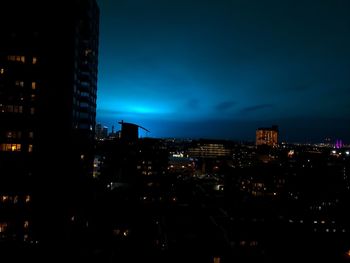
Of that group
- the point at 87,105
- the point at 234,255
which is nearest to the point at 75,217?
the point at 87,105

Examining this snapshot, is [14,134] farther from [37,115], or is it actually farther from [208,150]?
[208,150]

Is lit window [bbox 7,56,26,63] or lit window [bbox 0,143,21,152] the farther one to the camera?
lit window [bbox 7,56,26,63]

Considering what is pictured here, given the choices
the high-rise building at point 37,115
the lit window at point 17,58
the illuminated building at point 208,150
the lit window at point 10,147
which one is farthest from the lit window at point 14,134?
the illuminated building at point 208,150

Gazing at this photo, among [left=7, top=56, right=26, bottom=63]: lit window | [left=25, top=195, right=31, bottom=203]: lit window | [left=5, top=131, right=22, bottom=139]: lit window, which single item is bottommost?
[left=25, top=195, right=31, bottom=203]: lit window

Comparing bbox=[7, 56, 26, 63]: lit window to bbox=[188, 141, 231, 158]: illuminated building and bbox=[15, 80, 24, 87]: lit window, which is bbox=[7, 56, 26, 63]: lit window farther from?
bbox=[188, 141, 231, 158]: illuminated building

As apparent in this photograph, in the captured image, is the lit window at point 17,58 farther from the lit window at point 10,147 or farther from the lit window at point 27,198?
the lit window at point 27,198

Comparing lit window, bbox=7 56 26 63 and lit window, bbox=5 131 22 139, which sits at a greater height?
lit window, bbox=7 56 26 63

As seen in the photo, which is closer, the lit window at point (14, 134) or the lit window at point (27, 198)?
the lit window at point (14, 134)

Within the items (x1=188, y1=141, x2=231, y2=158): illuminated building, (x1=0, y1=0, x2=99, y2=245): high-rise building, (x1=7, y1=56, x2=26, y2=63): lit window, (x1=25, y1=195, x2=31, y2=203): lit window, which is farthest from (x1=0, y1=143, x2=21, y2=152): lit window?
(x1=188, y1=141, x2=231, y2=158): illuminated building

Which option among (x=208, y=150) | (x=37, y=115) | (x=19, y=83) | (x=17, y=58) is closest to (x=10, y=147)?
(x=37, y=115)
